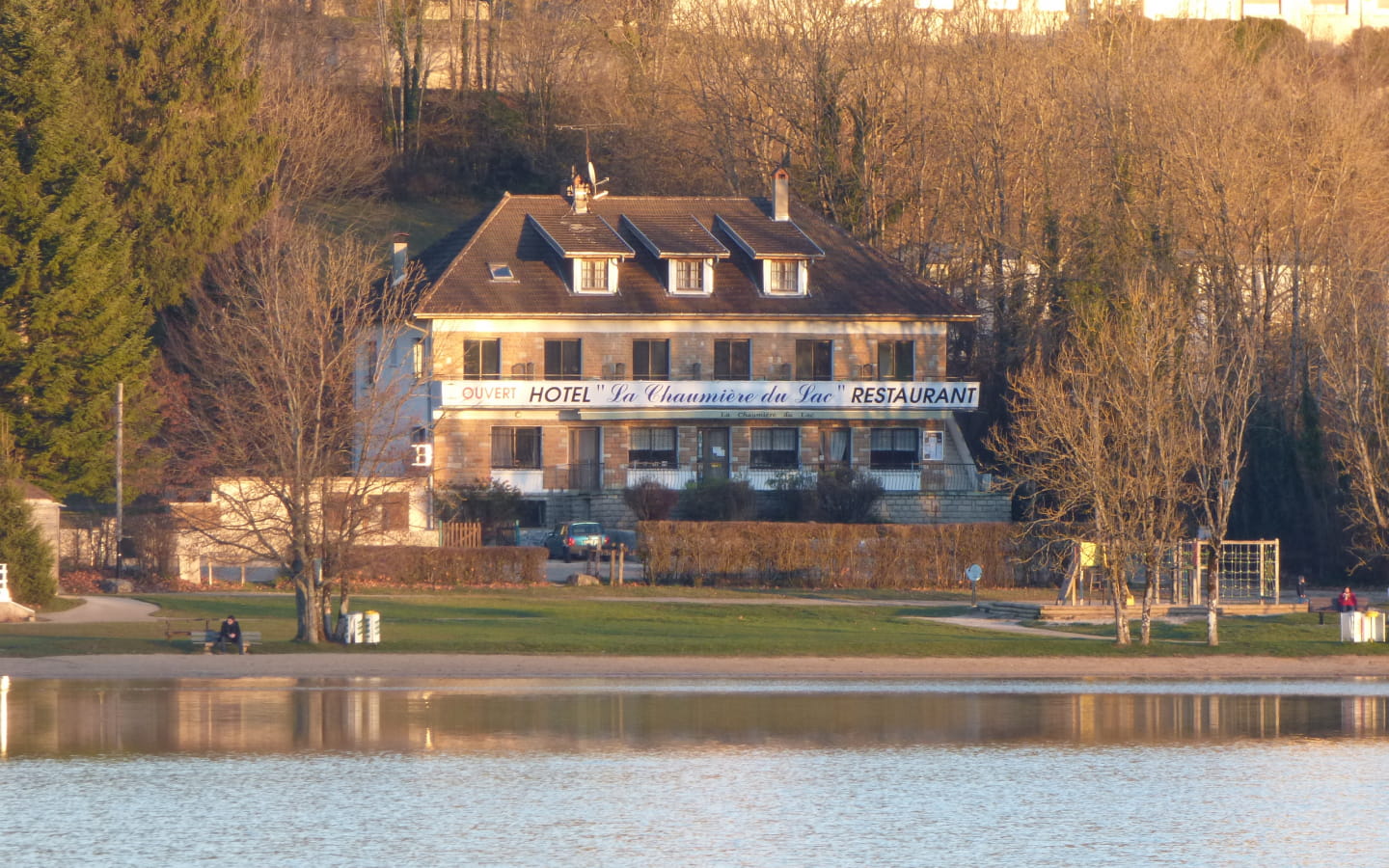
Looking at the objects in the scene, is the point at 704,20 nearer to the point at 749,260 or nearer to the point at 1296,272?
the point at 749,260

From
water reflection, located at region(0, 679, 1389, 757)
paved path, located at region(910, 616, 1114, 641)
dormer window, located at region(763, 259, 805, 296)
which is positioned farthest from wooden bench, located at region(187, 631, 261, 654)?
dormer window, located at region(763, 259, 805, 296)

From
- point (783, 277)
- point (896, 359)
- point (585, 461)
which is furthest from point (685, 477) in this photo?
point (896, 359)

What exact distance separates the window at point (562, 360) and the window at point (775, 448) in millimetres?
6999

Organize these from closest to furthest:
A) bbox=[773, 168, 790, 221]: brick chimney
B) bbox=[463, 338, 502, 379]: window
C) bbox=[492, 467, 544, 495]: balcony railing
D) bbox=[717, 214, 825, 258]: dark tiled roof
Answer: bbox=[492, 467, 544, 495]: balcony railing
bbox=[463, 338, 502, 379]: window
bbox=[717, 214, 825, 258]: dark tiled roof
bbox=[773, 168, 790, 221]: brick chimney

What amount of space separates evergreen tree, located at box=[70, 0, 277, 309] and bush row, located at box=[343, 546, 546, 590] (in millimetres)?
21664

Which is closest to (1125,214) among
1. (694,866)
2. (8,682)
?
(8,682)

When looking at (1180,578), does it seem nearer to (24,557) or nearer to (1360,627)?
(1360,627)

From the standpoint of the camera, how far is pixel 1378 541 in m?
46.6

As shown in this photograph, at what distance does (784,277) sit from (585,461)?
10393 millimetres

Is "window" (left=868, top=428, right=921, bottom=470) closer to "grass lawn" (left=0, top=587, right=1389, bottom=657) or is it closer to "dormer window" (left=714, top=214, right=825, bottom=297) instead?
"dormer window" (left=714, top=214, right=825, bottom=297)

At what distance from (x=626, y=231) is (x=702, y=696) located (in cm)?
3815

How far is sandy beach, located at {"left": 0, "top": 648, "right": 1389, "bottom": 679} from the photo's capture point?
29219 millimetres

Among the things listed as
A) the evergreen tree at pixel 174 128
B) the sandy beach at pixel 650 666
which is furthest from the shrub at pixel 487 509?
the sandy beach at pixel 650 666

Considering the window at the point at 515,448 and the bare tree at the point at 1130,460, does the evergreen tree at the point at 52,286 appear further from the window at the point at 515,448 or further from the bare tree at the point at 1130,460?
the bare tree at the point at 1130,460
